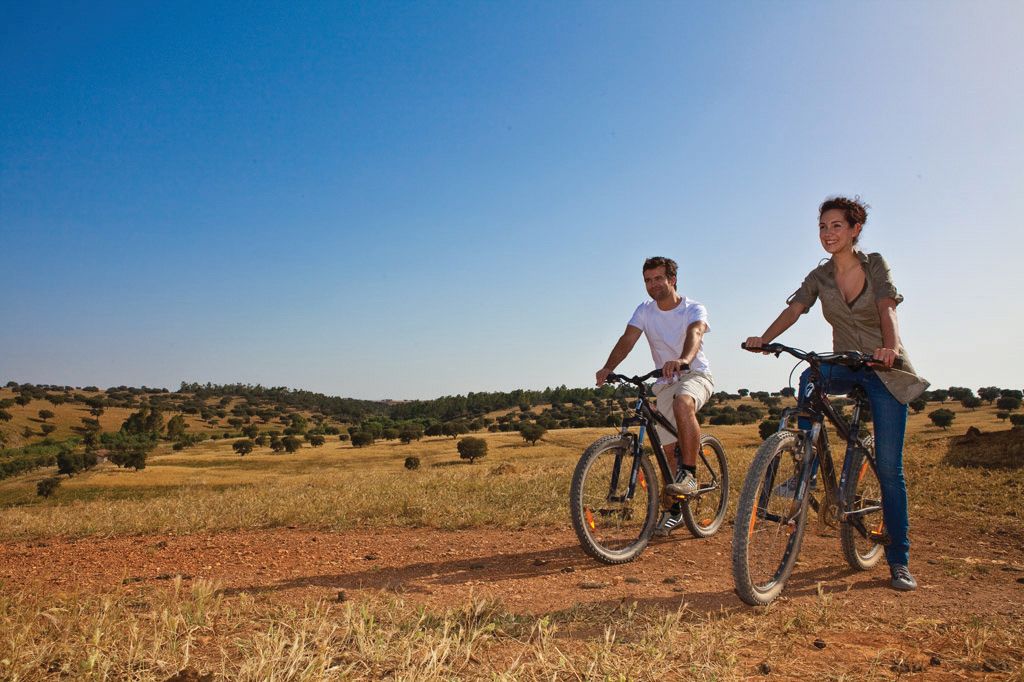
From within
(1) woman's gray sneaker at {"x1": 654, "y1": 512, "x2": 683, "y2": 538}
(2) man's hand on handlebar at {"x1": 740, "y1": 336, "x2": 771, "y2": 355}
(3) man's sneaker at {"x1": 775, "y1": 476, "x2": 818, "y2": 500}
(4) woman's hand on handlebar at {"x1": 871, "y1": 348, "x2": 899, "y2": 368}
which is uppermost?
(2) man's hand on handlebar at {"x1": 740, "y1": 336, "x2": 771, "y2": 355}

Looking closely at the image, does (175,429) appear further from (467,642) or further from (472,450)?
(467,642)

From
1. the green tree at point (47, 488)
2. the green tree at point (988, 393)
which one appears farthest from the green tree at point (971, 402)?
the green tree at point (47, 488)

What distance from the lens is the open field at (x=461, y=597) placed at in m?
2.90

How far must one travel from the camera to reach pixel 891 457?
4754mm

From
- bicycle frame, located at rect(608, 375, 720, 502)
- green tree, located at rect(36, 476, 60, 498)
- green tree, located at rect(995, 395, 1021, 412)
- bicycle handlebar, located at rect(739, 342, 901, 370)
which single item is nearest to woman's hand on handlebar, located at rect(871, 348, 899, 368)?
bicycle handlebar, located at rect(739, 342, 901, 370)

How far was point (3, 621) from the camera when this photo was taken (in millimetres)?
3350

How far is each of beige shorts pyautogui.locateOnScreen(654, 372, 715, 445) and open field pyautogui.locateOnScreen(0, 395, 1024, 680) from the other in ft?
3.79

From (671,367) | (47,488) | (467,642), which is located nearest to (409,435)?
(47,488)

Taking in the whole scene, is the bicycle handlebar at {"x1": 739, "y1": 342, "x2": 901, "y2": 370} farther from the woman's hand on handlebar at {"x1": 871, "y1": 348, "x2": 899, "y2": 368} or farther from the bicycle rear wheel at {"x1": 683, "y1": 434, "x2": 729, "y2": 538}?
the bicycle rear wheel at {"x1": 683, "y1": 434, "x2": 729, "y2": 538}

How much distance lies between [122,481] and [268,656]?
42.7 metres

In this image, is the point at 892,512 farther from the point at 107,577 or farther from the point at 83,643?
the point at 107,577

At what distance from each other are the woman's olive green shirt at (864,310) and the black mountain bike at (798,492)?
296 mm

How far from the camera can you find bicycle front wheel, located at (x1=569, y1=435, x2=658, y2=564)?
5.36m

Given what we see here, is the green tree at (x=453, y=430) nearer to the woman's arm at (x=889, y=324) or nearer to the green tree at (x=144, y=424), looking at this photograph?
the green tree at (x=144, y=424)
